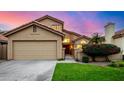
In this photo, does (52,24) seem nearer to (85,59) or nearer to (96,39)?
(96,39)

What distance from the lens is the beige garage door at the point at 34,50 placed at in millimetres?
20833

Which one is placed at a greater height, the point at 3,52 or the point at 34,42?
the point at 34,42

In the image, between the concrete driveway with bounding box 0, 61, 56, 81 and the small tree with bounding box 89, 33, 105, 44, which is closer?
the concrete driveway with bounding box 0, 61, 56, 81

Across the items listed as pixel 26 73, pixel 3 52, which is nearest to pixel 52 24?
pixel 3 52

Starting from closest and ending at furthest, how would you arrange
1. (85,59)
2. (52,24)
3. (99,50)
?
(85,59) < (99,50) < (52,24)

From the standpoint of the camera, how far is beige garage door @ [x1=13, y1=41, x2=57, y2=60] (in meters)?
20.8

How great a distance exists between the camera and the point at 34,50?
823 inches

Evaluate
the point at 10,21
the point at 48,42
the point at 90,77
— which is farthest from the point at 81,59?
the point at 10,21

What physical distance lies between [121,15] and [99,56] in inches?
335

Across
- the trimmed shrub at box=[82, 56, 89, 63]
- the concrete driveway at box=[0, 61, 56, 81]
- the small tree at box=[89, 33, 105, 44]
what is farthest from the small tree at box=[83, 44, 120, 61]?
the concrete driveway at box=[0, 61, 56, 81]

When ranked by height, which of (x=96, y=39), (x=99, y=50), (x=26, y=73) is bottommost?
(x=26, y=73)

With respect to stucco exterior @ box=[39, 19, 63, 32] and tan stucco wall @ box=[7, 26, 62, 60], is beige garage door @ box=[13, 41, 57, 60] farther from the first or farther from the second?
stucco exterior @ box=[39, 19, 63, 32]

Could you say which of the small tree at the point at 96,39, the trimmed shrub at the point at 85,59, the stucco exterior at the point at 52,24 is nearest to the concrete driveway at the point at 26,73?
the trimmed shrub at the point at 85,59
